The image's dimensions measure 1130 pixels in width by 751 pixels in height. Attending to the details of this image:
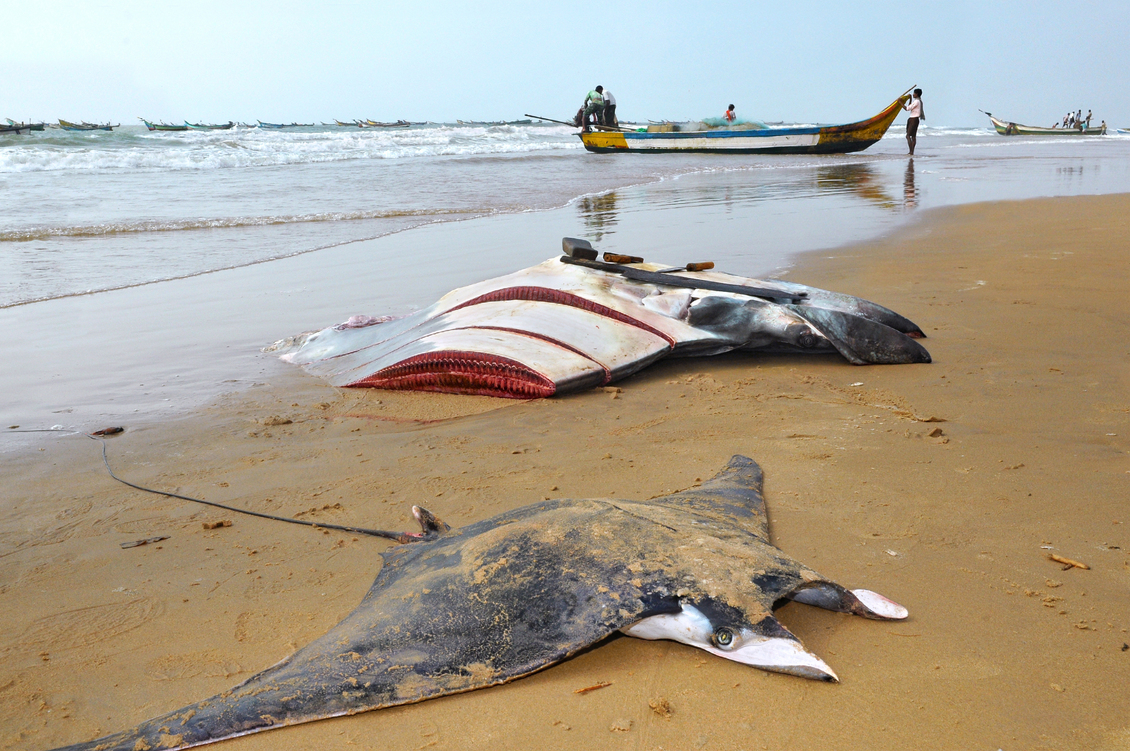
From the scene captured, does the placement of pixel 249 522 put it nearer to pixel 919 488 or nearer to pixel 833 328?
pixel 919 488

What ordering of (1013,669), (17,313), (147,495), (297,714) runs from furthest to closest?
(17,313) < (147,495) < (1013,669) < (297,714)

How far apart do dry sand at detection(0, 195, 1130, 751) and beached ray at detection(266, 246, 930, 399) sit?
16 centimetres

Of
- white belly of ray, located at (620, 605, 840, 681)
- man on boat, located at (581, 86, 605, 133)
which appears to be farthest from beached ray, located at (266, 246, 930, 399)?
man on boat, located at (581, 86, 605, 133)

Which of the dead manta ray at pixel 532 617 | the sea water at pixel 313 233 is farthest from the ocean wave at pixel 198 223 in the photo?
the dead manta ray at pixel 532 617

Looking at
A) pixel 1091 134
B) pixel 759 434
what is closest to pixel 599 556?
pixel 759 434

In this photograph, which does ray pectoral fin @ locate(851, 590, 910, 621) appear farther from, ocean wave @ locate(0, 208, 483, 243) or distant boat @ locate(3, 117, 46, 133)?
distant boat @ locate(3, 117, 46, 133)

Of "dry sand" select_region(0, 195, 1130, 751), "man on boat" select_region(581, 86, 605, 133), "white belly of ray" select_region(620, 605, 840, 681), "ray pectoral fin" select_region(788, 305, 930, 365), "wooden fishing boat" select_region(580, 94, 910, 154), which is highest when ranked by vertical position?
"man on boat" select_region(581, 86, 605, 133)

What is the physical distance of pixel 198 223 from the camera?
41.5 feet

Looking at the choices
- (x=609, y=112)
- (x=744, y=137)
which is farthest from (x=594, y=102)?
(x=744, y=137)

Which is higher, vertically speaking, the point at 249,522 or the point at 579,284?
the point at 579,284

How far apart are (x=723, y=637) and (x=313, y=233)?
11157 mm

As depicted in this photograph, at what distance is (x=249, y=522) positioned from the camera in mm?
3135

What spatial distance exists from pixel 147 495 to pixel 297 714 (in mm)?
2157

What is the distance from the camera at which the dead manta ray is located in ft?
5.75
